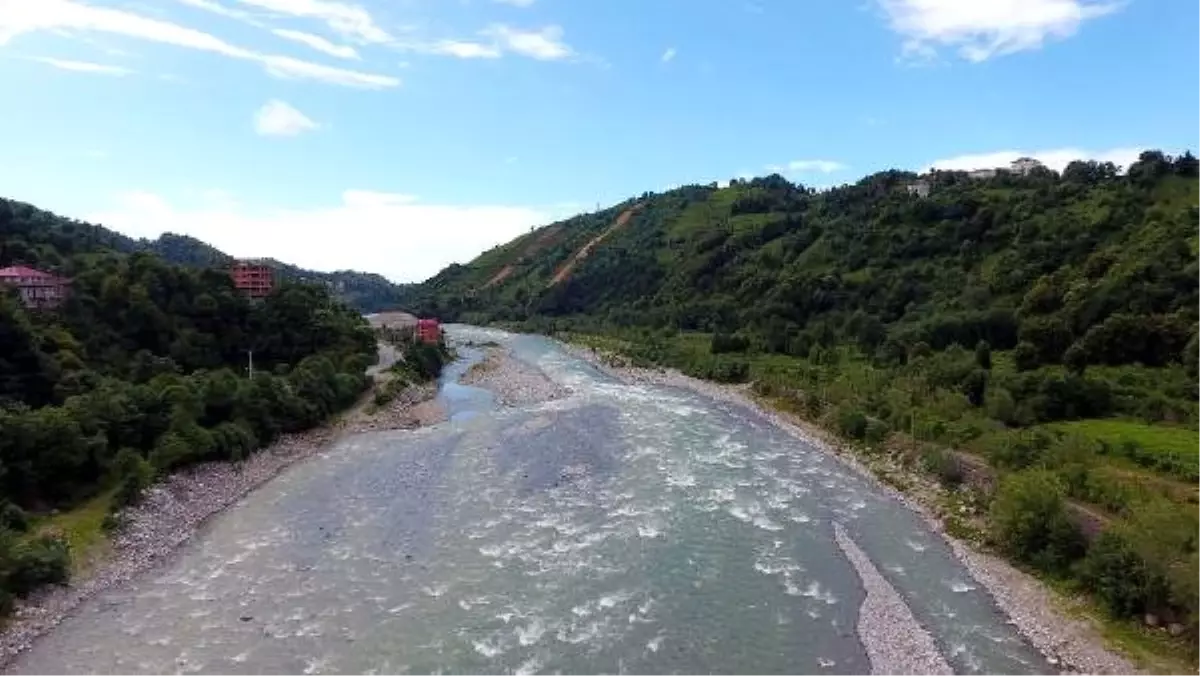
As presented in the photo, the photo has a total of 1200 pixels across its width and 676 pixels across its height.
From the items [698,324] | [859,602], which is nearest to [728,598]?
[859,602]

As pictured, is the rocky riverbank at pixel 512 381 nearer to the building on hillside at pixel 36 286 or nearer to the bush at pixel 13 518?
the building on hillside at pixel 36 286

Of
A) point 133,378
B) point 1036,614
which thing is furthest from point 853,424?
point 133,378

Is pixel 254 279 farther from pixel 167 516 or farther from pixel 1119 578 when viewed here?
pixel 1119 578

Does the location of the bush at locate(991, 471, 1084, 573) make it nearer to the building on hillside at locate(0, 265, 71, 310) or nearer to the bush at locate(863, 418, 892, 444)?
the bush at locate(863, 418, 892, 444)

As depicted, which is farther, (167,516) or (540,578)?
(167,516)

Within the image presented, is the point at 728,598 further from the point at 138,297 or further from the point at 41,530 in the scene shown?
the point at 138,297

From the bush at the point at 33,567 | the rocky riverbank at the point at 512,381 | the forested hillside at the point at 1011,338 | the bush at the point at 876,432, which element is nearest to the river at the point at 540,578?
the bush at the point at 33,567

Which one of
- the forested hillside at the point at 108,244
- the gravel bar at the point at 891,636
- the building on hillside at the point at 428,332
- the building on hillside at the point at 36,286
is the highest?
the forested hillside at the point at 108,244
